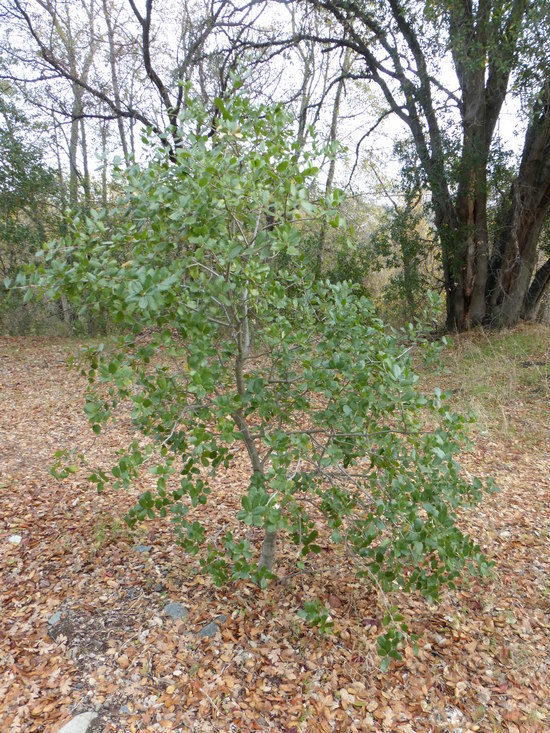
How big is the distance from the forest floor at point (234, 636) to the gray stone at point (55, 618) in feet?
0.03

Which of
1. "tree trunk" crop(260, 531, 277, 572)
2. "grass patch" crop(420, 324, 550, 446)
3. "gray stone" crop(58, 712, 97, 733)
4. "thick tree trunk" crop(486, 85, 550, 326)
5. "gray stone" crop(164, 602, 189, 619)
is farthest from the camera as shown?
"thick tree trunk" crop(486, 85, 550, 326)

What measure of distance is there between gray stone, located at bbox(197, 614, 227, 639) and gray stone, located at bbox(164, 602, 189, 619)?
0.14 meters

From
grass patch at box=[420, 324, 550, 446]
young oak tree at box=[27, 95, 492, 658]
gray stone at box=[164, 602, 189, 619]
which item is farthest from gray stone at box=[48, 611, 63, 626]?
grass patch at box=[420, 324, 550, 446]

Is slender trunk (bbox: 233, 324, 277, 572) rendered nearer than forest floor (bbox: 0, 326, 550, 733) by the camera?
No

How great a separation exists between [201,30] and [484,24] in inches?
200

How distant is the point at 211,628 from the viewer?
231cm

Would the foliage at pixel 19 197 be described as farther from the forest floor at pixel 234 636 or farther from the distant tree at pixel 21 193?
the forest floor at pixel 234 636

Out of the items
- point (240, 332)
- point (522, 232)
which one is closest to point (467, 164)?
point (522, 232)

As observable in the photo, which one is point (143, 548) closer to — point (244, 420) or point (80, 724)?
point (80, 724)

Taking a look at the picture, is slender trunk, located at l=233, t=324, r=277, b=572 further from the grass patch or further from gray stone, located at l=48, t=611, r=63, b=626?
the grass patch

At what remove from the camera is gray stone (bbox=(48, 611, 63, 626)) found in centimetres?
228

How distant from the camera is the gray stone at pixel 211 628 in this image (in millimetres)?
2277

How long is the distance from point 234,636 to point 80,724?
73 centimetres

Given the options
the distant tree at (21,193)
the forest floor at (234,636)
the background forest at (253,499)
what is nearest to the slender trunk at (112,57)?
the distant tree at (21,193)
